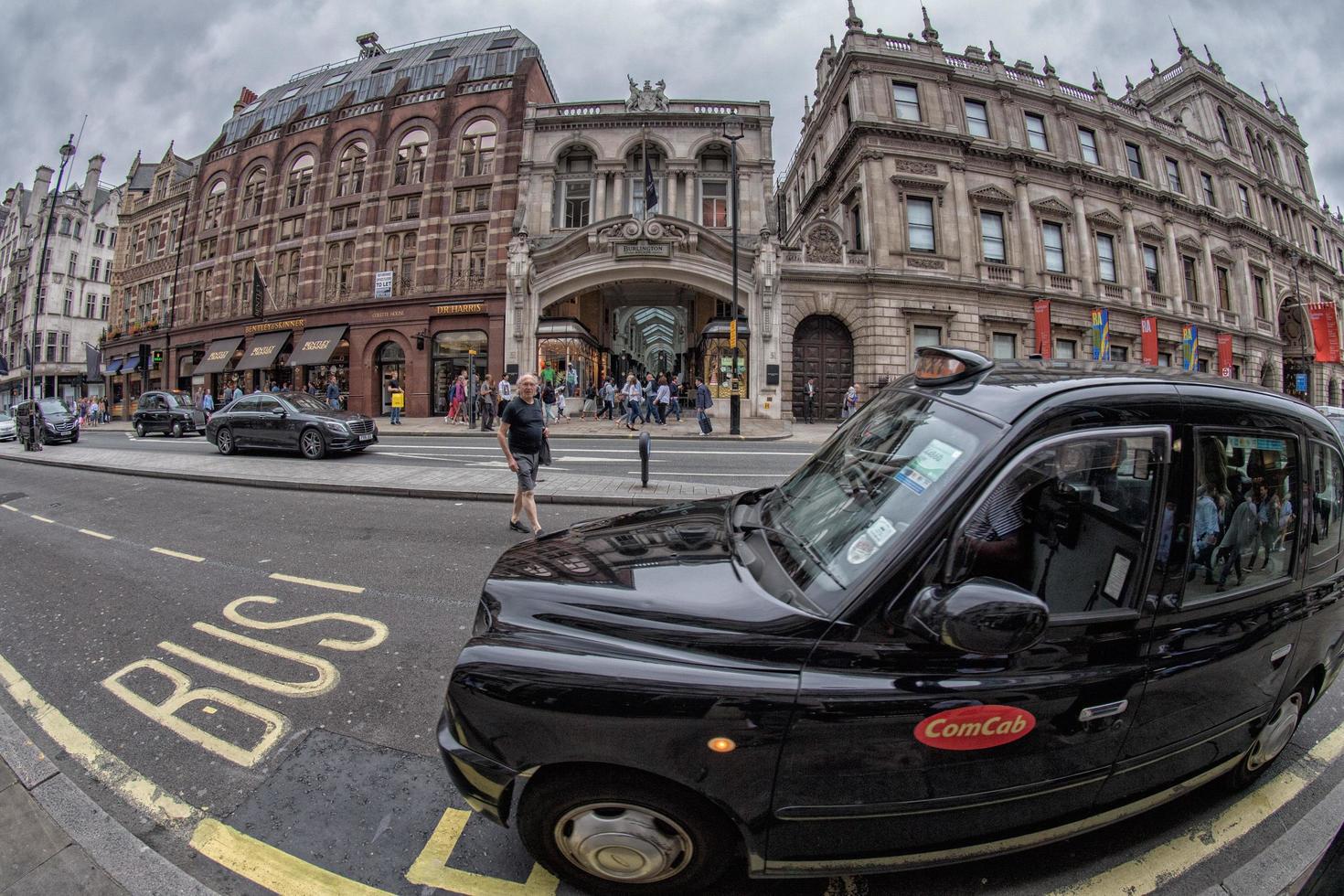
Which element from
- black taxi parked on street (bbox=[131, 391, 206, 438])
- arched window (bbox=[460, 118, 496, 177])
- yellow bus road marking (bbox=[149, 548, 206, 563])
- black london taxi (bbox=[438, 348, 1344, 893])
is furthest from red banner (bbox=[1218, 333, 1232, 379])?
black taxi parked on street (bbox=[131, 391, 206, 438])

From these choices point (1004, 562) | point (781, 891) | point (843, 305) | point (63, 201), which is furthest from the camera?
point (63, 201)

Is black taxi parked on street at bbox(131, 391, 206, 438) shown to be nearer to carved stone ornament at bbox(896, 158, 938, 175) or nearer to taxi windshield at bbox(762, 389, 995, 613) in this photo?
taxi windshield at bbox(762, 389, 995, 613)

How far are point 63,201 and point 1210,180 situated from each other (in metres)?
97.3

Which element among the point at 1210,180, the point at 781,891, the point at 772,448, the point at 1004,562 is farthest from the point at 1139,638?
the point at 1210,180

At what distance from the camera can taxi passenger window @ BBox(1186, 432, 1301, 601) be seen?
1.79m

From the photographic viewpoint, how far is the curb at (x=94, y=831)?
5.62 ft

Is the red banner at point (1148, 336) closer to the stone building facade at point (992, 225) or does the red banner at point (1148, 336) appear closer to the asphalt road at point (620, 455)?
the stone building facade at point (992, 225)

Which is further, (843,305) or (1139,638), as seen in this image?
(843,305)

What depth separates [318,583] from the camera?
4492 millimetres

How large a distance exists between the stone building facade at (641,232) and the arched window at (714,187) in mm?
51

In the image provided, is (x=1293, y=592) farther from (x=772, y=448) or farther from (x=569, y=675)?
(x=772, y=448)

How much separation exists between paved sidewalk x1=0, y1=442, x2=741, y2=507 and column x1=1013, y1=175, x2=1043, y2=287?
25.9m

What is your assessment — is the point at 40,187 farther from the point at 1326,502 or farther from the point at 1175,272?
the point at 1175,272

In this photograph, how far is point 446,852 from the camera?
1.84 m
